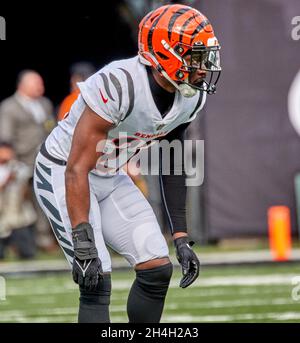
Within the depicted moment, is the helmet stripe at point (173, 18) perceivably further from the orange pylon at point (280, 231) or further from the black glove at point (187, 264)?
the orange pylon at point (280, 231)

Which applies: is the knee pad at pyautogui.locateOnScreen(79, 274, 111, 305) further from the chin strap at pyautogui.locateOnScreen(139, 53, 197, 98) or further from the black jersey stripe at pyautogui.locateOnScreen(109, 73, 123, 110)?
the chin strap at pyautogui.locateOnScreen(139, 53, 197, 98)

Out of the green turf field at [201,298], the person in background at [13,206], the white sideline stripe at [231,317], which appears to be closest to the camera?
the white sideline stripe at [231,317]

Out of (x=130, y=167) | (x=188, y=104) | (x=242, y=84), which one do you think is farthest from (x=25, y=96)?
(x=188, y=104)

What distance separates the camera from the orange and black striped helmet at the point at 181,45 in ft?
16.6

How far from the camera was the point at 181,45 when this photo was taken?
5.07m

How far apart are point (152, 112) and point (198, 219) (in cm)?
692

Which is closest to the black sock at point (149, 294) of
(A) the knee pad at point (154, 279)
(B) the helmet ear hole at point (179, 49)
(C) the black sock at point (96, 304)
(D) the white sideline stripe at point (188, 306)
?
(A) the knee pad at point (154, 279)

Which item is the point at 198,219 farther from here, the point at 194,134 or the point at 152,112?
the point at 152,112

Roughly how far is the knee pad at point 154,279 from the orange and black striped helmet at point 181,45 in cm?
87

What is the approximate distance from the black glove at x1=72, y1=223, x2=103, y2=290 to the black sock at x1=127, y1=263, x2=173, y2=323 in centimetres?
29

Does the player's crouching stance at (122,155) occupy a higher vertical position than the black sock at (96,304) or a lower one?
higher

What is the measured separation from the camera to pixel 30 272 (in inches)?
396

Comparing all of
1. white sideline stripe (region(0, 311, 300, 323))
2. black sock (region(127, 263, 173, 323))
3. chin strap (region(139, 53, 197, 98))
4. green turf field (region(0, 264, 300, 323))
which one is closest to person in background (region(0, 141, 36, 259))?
green turf field (region(0, 264, 300, 323))

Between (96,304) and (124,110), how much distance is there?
892mm
